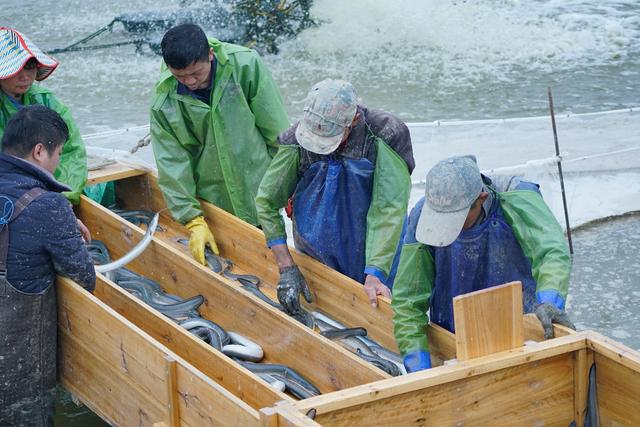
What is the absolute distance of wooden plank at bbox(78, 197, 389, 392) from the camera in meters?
4.96

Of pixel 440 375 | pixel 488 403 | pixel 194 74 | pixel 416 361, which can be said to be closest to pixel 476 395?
pixel 488 403

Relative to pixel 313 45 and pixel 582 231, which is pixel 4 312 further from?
pixel 313 45

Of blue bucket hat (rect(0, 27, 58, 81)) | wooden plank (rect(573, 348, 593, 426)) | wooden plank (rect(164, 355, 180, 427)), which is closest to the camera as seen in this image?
wooden plank (rect(573, 348, 593, 426))

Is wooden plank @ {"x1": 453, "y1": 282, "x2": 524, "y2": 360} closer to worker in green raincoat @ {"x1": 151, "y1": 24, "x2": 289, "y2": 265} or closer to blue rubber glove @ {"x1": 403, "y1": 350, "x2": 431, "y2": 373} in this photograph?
blue rubber glove @ {"x1": 403, "y1": 350, "x2": 431, "y2": 373}

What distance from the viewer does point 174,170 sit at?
651 centimetres

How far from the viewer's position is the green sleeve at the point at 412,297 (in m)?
4.62

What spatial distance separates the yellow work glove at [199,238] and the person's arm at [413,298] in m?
2.08

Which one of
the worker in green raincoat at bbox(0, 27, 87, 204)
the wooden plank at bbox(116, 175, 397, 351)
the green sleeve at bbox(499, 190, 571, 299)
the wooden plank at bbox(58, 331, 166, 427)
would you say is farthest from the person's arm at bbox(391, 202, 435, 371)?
the worker in green raincoat at bbox(0, 27, 87, 204)

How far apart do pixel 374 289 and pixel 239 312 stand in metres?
0.91

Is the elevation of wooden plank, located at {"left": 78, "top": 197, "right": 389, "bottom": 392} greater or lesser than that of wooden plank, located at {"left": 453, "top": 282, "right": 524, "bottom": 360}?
lesser

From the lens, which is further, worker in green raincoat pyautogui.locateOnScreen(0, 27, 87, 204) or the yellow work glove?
the yellow work glove

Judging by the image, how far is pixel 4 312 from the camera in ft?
16.4

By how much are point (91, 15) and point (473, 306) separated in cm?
1811

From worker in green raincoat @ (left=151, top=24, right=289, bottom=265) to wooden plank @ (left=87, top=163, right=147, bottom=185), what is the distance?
1.01 meters
